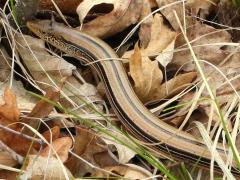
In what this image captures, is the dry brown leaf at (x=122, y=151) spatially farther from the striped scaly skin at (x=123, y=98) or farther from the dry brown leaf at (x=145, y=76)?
the dry brown leaf at (x=145, y=76)

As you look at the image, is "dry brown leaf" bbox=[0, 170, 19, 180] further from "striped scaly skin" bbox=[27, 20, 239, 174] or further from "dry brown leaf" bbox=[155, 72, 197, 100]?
"dry brown leaf" bbox=[155, 72, 197, 100]

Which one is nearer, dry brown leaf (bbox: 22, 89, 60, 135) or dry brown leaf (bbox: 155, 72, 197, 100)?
dry brown leaf (bbox: 22, 89, 60, 135)

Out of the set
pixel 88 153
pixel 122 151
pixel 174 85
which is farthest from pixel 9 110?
pixel 174 85

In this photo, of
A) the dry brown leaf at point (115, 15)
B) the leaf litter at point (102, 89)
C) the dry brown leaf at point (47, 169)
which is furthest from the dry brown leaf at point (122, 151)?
the dry brown leaf at point (115, 15)

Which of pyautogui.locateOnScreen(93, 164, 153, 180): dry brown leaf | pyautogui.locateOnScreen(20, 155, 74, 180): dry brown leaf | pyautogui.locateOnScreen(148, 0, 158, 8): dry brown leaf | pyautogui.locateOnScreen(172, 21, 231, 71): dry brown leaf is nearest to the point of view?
pyautogui.locateOnScreen(20, 155, 74, 180): dry brown leaf

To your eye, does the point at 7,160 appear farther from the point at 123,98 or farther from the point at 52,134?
the point at 123,98

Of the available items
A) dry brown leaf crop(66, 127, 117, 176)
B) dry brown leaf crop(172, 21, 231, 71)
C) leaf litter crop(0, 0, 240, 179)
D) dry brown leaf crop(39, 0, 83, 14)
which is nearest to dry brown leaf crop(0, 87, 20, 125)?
leaf litter crop(0, 0, 240, 179)
